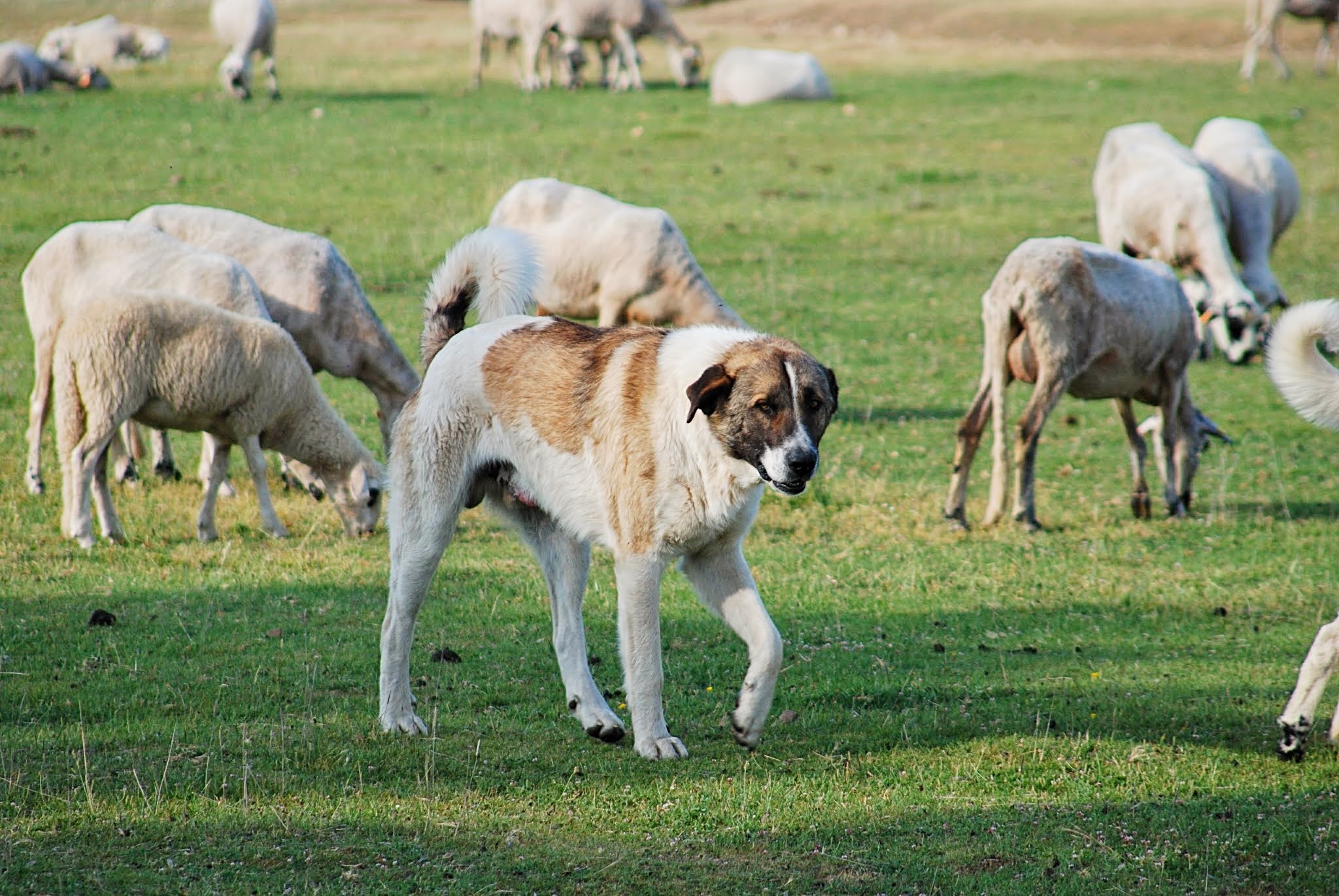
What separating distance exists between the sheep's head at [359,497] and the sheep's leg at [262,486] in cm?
41

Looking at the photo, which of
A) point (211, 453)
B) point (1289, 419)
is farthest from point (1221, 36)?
point (211, 453)

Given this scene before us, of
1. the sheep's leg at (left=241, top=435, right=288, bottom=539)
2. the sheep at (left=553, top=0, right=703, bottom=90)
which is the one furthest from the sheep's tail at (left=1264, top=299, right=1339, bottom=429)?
the sheep at (left=553, top=0, right=703, bottom=90)

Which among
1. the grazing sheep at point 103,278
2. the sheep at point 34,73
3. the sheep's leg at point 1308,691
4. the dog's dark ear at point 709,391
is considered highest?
the dog's dark ear at point 709,391

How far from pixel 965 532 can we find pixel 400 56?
91.0ft

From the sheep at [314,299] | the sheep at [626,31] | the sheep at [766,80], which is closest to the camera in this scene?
the sheep at [314,299]

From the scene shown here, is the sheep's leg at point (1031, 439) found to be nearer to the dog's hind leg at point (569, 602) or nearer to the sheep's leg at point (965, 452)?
the sheep's leg at point (965, 452)

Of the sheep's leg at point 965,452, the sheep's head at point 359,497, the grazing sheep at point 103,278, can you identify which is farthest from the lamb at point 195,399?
the sheep's leg at point 965,452

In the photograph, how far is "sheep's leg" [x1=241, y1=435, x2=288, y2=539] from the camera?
9492 millimetres

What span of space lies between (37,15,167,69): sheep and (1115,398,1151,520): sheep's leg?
2727 cm

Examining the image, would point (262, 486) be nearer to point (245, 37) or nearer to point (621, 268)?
point (621, 268)

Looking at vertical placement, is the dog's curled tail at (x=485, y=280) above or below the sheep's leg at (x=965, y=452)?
above

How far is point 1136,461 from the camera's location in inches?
419

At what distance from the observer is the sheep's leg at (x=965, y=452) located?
32.9ft

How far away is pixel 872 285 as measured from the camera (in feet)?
59.8
